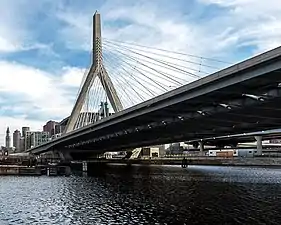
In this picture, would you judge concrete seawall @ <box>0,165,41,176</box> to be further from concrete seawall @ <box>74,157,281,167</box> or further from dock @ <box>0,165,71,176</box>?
concrete seawall @ <box>74,157,281,167</box>

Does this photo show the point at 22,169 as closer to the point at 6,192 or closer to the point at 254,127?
the point at 6,192

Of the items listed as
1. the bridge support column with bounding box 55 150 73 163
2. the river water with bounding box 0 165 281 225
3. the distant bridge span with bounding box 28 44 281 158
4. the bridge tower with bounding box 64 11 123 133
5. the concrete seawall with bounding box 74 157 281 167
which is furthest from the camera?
the bridge support column with bounding box 55 150 73 163

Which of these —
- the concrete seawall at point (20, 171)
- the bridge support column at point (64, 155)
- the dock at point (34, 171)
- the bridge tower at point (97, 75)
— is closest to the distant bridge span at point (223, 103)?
the bridge tower at point (97, 75)

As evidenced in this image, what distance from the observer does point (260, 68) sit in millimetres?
29172

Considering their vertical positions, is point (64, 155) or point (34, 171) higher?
point (64, 155)

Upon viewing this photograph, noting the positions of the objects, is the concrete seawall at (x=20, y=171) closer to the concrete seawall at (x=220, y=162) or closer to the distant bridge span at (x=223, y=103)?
the distant bridge span at (x=223, y=103)

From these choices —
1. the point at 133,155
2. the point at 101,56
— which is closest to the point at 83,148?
the point at 133,155

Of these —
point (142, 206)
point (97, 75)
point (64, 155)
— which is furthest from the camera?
point (64, 155)

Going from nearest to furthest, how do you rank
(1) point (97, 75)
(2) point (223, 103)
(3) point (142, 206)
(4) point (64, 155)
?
(3) point (142, 206) → (2) point (223, 103) → (1) point (97, 75) → (4) point (64, 155)

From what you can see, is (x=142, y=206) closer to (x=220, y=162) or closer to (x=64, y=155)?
(x=64, y=155)

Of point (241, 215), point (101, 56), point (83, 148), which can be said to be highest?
point (101, 56)

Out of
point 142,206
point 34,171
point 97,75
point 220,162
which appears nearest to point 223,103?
point 142,206

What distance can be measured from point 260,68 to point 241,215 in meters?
9.84

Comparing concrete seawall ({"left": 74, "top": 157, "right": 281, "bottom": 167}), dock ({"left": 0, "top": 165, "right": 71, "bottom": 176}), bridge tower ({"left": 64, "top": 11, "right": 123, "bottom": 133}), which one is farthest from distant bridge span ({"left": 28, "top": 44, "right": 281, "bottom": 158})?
concrete seawall ({"left": 74, "top": 157, "right": 281, "bottom": 167})
